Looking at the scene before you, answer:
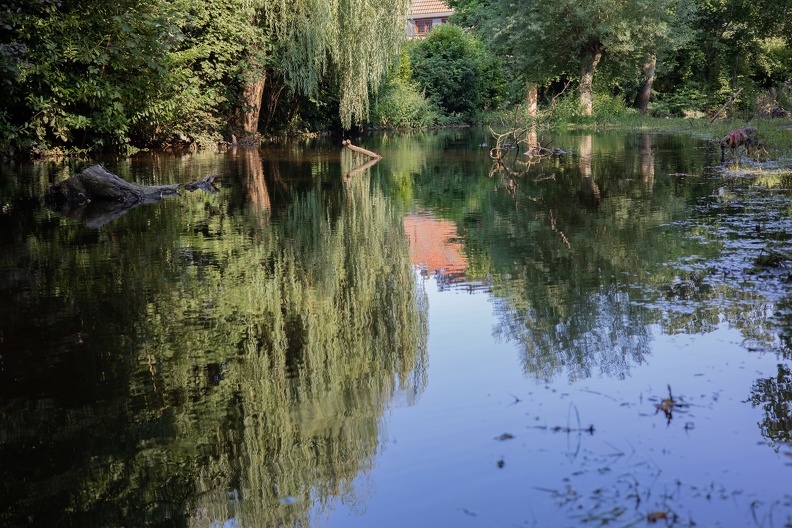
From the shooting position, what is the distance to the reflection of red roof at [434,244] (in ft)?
25.7

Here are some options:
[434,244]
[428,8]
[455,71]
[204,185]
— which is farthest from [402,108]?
[428,8]

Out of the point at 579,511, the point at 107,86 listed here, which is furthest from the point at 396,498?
the point at 107,86

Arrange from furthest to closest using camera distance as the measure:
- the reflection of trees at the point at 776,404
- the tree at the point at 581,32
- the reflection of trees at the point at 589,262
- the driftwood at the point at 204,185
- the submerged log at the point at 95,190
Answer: the tree at the point at 581,32 → the driftwood at the point at 204,185 → the submerged log at the point at 95,190 → the reflection of trees at the point at 589,262 → the reflection of trees at the point at 776,404

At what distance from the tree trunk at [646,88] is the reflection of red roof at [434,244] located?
31.3 metres

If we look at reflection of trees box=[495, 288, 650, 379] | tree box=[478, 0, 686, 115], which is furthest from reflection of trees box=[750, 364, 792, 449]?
tree box=[478, 0, 686, 115]

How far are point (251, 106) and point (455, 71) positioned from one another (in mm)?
18268

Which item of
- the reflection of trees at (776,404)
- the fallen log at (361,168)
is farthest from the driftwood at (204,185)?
the reflection of trees at (776,404)

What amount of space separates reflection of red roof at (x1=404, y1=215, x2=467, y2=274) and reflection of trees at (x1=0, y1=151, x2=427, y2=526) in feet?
0.72

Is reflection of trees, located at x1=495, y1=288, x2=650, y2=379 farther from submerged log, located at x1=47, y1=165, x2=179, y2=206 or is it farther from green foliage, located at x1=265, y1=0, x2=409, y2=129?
green foliage, located at x1=265, y1=0, x2=409, y2=129

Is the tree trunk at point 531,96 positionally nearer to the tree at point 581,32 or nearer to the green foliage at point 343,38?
the tree at point 581,32

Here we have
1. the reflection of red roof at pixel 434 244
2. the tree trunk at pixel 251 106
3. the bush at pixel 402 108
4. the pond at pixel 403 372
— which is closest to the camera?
the pond at pixel 403 372

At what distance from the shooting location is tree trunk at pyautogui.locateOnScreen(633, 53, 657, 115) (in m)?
39.9

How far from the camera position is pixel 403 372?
4.85m

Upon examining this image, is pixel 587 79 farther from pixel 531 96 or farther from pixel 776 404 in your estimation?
pixel 776 404
